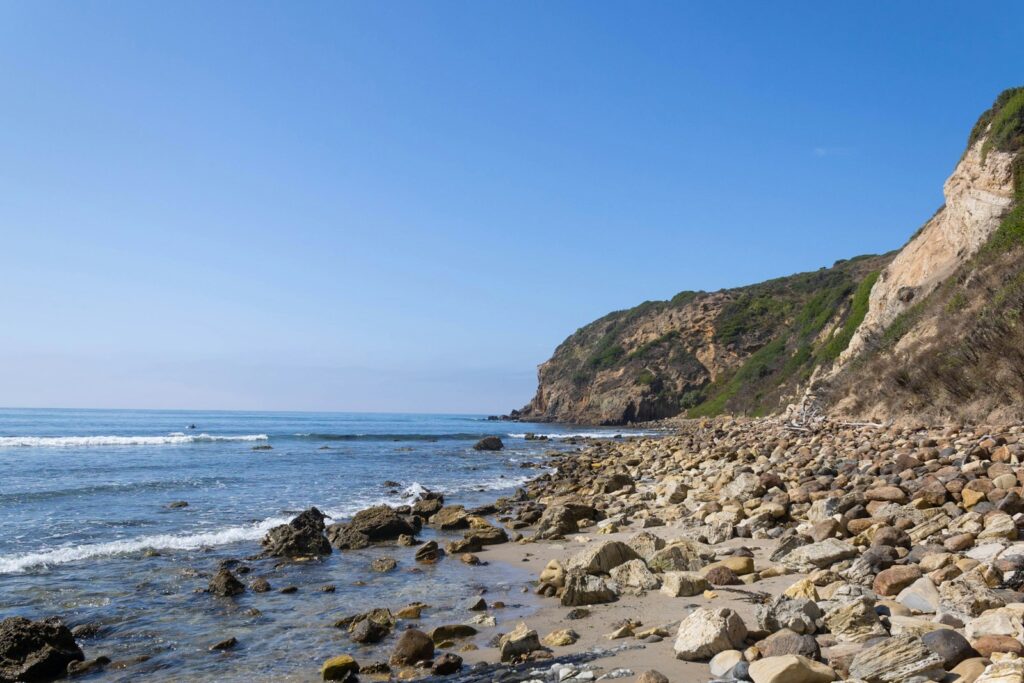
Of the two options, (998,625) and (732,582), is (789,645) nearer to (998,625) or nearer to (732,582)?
(998,625)

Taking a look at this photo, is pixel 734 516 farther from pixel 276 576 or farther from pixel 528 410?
pixel 528 410

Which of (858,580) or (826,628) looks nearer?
(826,628)

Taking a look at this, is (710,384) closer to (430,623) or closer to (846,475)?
(846,475)

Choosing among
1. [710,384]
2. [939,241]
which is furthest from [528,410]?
[939,241]

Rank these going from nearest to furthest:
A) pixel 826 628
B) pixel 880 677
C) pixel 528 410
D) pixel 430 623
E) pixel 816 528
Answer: pixel 880 677 < pixel 826 628 < pixel 430 623 < pixel 816 528 < pixel 528 410

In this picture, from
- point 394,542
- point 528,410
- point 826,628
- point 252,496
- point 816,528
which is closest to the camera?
point 826,628

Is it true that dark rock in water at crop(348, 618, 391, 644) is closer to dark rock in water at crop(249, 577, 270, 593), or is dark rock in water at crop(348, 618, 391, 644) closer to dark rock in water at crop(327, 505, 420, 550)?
dark rock in water at crop(249, 577, 270, 593)

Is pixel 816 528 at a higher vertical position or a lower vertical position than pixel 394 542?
higher

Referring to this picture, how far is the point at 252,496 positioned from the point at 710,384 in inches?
2339

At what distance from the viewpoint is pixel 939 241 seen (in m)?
29.8

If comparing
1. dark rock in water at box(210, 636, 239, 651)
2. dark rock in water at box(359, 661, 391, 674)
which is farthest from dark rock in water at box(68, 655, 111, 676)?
dark rock in water at box(359, 661, 391, 674)

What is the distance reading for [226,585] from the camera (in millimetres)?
9141

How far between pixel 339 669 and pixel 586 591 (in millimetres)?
3003

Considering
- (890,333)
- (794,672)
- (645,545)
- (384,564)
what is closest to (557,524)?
(384,564)
